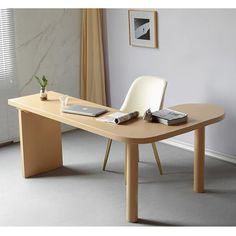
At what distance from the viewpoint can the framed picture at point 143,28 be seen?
4949mm

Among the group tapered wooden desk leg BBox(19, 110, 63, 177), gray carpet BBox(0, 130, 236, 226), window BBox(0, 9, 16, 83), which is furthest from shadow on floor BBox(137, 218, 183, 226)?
window BBox(0, 9, 16, 83)

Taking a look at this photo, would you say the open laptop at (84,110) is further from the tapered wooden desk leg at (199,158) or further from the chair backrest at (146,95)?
the tapered wooden desk leg at (199,158)

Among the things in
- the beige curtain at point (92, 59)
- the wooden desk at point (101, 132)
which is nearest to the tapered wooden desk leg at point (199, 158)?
the wooden desk at point (101, 132)

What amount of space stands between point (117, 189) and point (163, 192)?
14.0 inches

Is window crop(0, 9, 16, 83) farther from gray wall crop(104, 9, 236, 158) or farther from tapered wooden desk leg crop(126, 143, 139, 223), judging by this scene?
tapered wooden desk leg crop(126, 143, 139, 223)

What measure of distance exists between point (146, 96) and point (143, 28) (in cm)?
90

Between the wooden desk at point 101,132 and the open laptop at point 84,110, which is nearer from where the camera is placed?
the wooden desk at point 101,132

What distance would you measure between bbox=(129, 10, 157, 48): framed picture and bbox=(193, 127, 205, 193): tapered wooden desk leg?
4.46ft

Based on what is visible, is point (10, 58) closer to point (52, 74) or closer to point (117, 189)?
point (52, 74)

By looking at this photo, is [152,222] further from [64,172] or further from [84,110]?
[64,172]

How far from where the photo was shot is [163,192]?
4105 millimetres

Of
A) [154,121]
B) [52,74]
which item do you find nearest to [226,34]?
[154,121]

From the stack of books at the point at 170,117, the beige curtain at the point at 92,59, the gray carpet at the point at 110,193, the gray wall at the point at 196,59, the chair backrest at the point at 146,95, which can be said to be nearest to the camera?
the stack of books at the point at 170,117

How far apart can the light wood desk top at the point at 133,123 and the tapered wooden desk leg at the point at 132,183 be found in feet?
0.35
